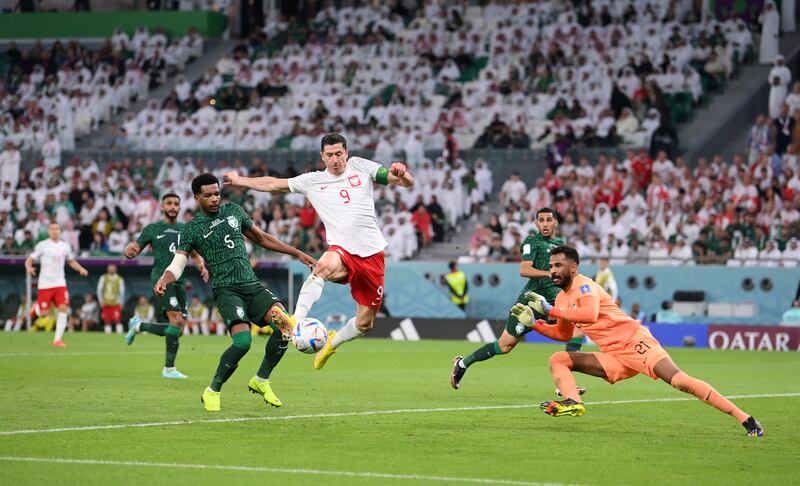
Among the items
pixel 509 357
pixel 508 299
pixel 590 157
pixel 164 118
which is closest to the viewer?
pixel 509 357

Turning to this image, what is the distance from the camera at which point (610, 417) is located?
1370 centimetres

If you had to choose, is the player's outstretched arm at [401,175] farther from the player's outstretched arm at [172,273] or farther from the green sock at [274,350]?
the player's outstretched arm at [172,273]

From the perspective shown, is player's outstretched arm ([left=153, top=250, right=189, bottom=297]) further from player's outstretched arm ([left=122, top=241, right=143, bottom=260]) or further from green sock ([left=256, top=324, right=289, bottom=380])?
player's outstretched arm ([left=122, top=241, right=143, bottom=260])

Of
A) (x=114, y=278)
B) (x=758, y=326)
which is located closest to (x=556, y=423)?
(x=758, y=326)

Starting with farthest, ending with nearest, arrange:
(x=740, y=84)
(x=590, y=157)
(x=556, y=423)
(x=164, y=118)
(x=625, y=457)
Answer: (x=164, y=118) < (x=740, y=84) < (x=590, y=157) < (x=556, y=423) < (x=625, y=457)

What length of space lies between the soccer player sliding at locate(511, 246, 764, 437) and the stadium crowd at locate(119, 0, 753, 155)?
24.0 metres

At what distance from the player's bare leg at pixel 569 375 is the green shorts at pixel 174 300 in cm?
767

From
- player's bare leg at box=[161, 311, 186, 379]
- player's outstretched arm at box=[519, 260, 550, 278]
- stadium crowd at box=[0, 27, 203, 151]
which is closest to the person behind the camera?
player's outstretched arm at box=[519, 260, 550, 278]

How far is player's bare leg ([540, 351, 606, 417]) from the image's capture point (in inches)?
464

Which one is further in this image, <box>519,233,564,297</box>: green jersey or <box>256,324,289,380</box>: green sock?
<box>519,233,564,297</box>: green jersey

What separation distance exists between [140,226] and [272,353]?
24.2 m

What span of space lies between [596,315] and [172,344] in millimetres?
7954

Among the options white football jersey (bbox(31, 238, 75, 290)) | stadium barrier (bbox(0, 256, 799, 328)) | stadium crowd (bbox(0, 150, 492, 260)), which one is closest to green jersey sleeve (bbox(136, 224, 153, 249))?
white football jersey (bbox(31, 238, 75, 290))

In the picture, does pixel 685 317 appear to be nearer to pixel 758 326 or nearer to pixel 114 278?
pixel 758 326
